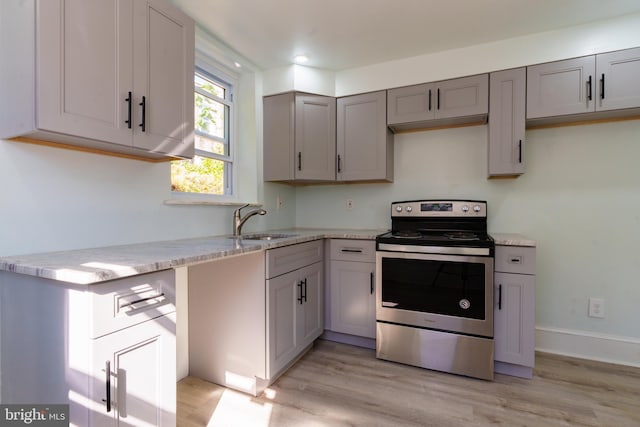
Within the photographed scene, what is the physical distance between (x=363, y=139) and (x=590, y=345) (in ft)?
7.72

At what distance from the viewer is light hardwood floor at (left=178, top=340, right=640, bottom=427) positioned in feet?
5.24

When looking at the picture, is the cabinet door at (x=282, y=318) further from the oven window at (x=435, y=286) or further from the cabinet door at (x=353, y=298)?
the oven window at (x=435, y=286)

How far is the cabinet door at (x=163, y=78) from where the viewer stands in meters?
1.43

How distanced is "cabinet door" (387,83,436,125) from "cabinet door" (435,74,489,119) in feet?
0.20

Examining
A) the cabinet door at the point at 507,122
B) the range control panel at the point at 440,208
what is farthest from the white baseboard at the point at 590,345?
the cabinet door at the point at 507,122

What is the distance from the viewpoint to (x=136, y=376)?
1077mm

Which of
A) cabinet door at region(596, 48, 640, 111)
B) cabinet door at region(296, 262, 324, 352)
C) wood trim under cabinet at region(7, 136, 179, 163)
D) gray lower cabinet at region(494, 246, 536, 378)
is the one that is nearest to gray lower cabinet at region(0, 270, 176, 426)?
wood trim under cabinet at region(7, 136, 179, 163)

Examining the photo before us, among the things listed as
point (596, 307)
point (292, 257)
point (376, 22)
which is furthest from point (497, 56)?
point (292, 257)

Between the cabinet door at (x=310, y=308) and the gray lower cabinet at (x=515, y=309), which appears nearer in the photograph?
the gray lower cabinet at (x=515, y=309)

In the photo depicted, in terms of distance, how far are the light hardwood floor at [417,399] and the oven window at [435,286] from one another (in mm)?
448

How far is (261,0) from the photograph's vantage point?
183cm

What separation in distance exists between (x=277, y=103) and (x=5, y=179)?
6.28 ft

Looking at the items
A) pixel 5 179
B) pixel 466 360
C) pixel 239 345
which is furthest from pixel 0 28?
pixel 466 360

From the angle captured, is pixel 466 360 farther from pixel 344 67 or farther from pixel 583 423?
pixel 344 67
